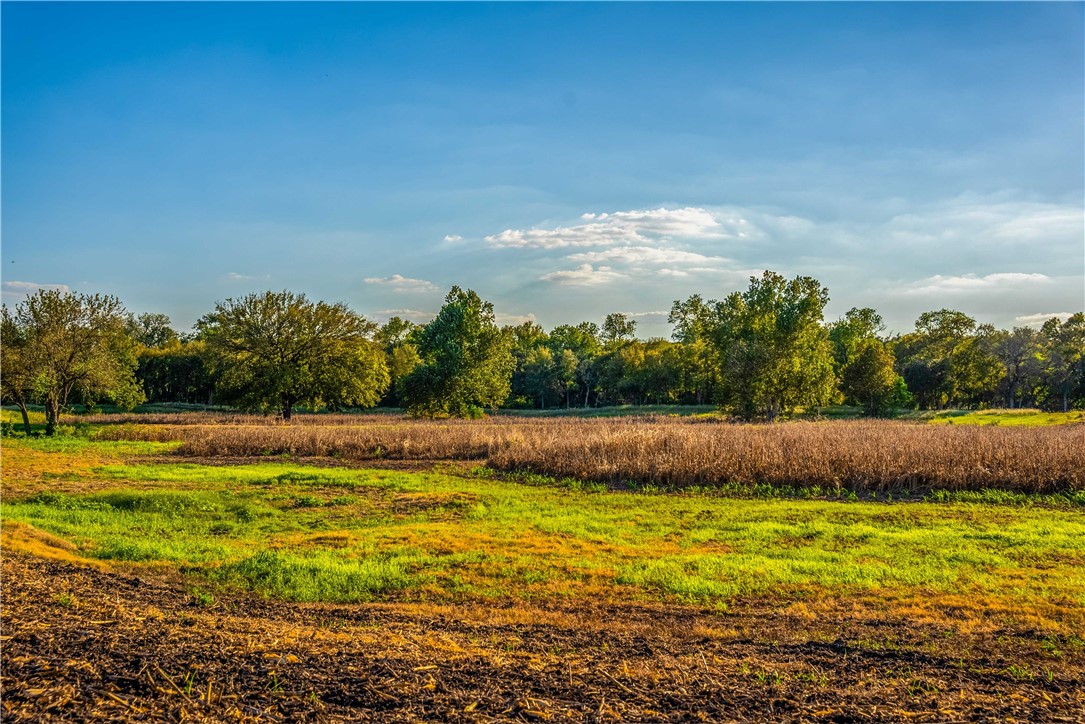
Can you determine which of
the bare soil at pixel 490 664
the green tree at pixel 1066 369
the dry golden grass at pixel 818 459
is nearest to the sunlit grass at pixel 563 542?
the bare soil at pixel 490 664

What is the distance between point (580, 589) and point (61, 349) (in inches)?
1453

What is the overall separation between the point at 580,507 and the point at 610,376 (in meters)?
71.9

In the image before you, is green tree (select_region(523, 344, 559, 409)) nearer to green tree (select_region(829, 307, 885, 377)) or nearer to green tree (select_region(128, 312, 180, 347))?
green tree (select_region(829, 307, 885, 377))

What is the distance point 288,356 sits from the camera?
46.5 m

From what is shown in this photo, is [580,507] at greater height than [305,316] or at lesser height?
lesser

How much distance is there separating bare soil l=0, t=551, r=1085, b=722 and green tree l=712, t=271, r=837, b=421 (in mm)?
40438

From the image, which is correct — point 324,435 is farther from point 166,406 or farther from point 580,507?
point 166,406

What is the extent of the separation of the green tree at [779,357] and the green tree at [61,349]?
129 ft

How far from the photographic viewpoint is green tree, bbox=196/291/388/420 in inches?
1796

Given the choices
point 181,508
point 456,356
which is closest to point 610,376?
point 456,356

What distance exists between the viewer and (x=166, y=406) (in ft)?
235

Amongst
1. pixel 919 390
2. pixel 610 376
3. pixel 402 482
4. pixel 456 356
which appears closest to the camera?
pixel 402 482

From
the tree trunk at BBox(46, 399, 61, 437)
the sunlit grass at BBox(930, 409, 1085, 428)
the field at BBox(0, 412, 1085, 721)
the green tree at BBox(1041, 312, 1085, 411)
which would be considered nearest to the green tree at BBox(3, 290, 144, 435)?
the tree trunk at BBox(46, 399, 61, 437)

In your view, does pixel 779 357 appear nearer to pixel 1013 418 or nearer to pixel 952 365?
pixel 1013 418
